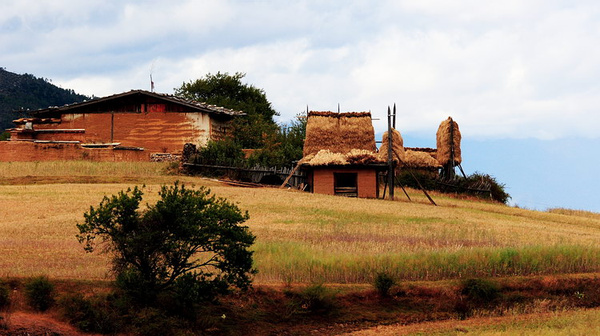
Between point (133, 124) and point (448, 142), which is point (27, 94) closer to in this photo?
point (133, 124)

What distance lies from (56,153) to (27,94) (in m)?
92.7

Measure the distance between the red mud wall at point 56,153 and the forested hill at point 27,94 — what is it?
75.1 m

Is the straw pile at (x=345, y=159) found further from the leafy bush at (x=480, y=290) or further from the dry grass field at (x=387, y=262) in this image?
the leafy bush at (x=480, y=290)

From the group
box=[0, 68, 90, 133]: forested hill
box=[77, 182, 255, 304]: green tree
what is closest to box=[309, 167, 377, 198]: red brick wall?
box=[77, 182, 255, 304]: green tree

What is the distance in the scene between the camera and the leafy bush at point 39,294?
13289 millimetres

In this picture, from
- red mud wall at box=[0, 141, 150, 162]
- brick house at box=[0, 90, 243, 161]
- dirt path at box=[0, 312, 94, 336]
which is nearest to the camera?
dirt path at box=[0, 312, 94, 336]

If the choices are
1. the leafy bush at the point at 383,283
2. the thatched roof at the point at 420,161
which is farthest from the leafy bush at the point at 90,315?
the thatched roof at the point at 420,161

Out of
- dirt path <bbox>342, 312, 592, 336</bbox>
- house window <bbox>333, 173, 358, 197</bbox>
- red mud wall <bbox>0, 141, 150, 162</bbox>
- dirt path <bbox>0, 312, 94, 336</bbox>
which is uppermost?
red mud wall <bbox>0, 141, 150, 162</bbox>

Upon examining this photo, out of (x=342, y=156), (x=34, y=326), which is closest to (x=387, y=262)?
(x=34, y=326)

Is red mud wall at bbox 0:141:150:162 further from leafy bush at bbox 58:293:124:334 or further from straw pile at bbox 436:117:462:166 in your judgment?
leafy bush at bbox 58:293:124:334

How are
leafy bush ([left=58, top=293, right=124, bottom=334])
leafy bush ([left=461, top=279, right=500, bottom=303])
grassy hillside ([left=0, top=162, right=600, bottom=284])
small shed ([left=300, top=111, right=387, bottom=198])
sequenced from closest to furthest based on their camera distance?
leafy bush ([left=58, top=293, right=124, bottom=334]) < leafy bush ([left=461, top=279, right=500, bottom=303]) < grassy hillside ([left=0, top=162, right=600, bottom=284]) < small shed ([left=300, top=111, right=387, bottom=198])

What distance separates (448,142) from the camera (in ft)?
181

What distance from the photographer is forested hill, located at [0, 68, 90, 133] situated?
122406 millimetres

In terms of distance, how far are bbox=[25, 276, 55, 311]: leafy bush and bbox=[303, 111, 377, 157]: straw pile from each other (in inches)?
1173
